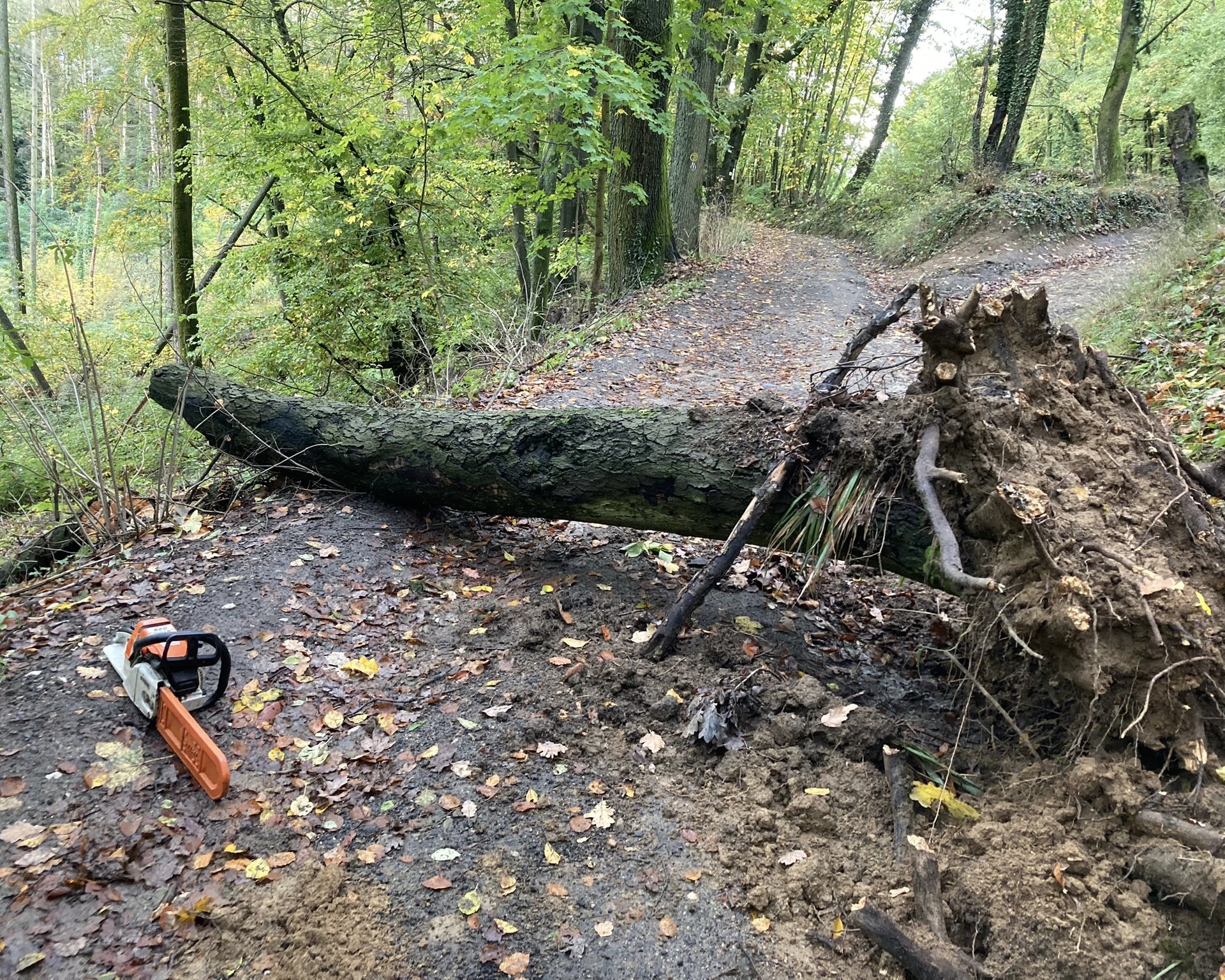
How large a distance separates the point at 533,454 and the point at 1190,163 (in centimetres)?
1215

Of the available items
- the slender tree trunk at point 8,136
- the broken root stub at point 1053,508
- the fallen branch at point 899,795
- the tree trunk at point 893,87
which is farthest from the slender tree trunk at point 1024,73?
the slender tree trunk at point 8,136

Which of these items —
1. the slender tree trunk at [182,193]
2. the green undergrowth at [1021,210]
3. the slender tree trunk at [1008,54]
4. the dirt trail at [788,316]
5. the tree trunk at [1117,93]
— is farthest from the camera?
the slender tree trunk at [1008,54]

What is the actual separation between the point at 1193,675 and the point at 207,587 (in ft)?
14.5

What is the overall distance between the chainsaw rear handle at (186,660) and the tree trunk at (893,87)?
27133mm

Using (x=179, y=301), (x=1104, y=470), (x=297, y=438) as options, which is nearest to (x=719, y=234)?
(x=179, y=301)

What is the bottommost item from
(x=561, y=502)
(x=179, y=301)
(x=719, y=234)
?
(x=561, y=502)

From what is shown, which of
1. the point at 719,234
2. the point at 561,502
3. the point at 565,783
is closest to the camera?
Answer: the point at 565,783

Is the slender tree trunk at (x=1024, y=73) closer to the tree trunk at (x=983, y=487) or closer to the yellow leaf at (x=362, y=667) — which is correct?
the tree trunk at (x=983, y=487)

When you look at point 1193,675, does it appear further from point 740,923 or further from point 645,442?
point 645,442

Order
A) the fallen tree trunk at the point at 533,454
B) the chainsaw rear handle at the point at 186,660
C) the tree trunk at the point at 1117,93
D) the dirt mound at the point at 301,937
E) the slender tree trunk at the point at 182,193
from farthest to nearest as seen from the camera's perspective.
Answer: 1. the tree trunk at the point at 1117,93
2. the slender tree trunk at the point at 182,193
3. the fallen tree trunk at the point at 533,454
4. the chainsaw rear handle at the point at 186,660
5. the dirt mound at the point at 301,937

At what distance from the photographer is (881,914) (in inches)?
85.4

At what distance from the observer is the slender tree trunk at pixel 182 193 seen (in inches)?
361

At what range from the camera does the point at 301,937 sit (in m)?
2.23

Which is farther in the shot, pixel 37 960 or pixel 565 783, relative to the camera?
pixel 565 783
